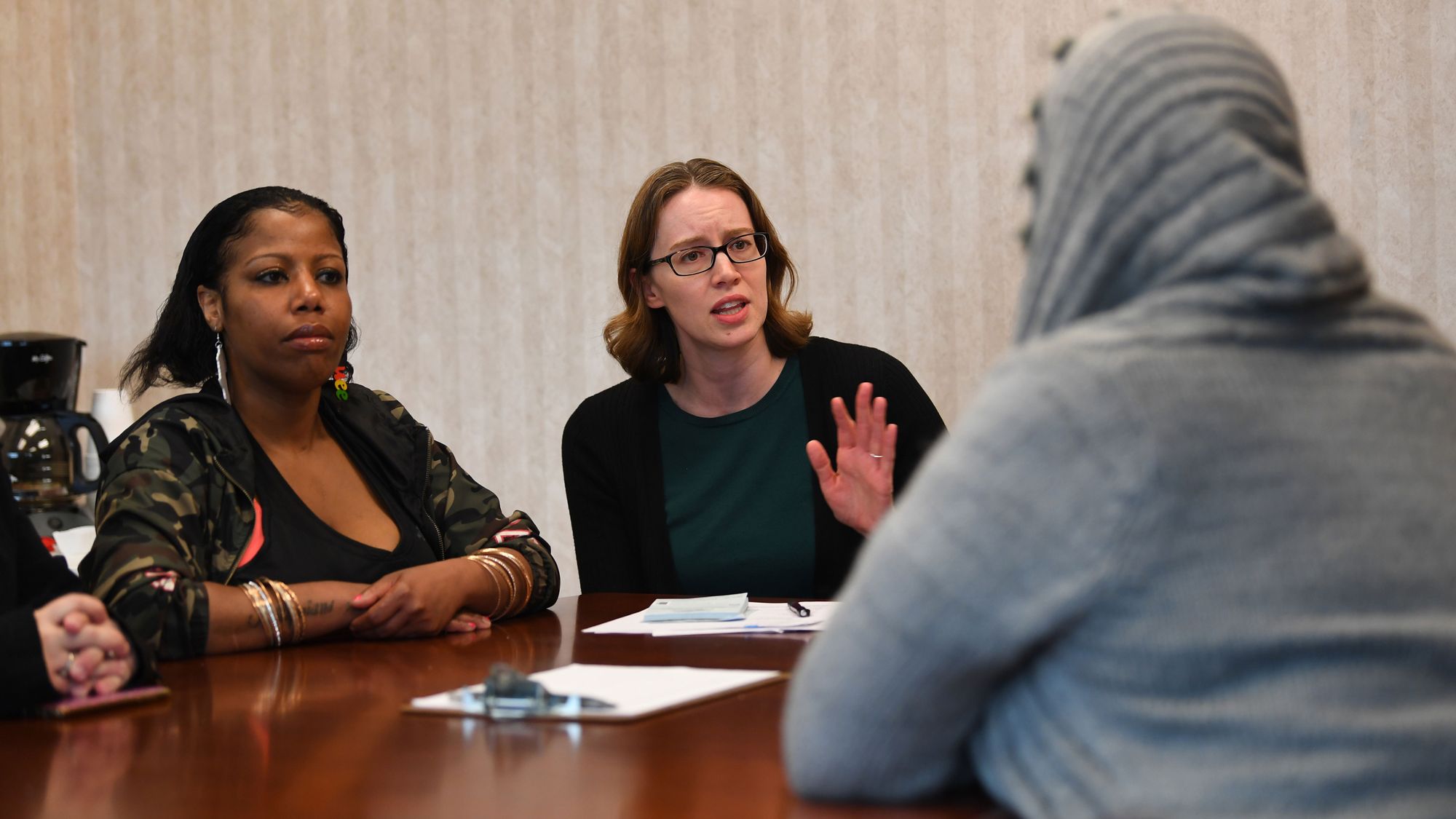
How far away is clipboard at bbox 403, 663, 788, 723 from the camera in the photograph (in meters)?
1.23

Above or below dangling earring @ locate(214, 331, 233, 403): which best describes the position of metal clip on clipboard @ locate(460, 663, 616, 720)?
below

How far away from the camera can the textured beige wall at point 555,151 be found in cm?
322

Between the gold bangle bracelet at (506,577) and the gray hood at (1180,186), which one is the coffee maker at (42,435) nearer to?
the gold bangle bracelet at (506,577)

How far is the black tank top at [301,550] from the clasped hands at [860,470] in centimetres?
67

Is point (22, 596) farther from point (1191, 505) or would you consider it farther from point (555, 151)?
point (555, 151)

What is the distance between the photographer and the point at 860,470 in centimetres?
221

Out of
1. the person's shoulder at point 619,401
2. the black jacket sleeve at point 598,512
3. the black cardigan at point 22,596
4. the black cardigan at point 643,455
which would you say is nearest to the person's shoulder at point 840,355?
the black cardigan at point 643,455

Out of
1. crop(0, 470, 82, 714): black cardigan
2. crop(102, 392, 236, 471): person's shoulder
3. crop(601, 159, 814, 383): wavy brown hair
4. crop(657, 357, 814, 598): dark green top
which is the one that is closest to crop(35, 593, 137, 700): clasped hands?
crop(0, 470, 82, 714): black cardigan

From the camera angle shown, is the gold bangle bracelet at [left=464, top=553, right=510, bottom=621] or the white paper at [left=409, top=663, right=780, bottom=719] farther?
the gold bangle bracelet at [left=464, top=553, right=510, bottom=621]

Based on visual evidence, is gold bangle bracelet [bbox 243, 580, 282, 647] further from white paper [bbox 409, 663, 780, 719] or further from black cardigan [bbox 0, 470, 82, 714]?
white paper [bbox 409, 663, 780, 719]

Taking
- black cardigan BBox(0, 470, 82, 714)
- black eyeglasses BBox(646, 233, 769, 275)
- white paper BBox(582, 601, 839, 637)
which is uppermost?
black eyeglasses BBox(646, 233, 769, 275)

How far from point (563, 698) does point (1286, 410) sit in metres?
0.72

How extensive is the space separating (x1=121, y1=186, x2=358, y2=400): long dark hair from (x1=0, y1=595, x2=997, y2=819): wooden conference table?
796 mm

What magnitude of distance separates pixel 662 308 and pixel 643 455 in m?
0.35
